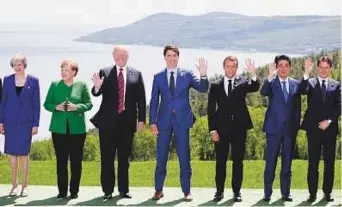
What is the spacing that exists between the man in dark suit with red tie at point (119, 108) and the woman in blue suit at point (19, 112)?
2.63 ft

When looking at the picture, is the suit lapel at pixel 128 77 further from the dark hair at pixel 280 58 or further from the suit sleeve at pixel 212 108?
the dark hair at pixel 280 58

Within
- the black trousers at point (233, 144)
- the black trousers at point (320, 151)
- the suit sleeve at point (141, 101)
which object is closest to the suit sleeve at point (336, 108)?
the black trousers at point (320, 151)

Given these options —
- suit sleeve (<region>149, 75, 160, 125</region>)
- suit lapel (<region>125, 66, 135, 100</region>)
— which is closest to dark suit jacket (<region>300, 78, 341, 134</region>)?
suit sleeve (<region>149, 75, 160, 125</region>)

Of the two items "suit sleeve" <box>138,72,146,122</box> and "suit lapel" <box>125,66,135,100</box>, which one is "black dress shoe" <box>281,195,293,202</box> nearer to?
"suit sleeve" <box>138,72,146,122</box>

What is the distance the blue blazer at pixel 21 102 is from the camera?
721 cm

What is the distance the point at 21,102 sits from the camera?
722cm

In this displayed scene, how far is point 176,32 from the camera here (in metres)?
105

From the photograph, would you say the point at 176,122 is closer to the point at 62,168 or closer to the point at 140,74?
the point at 140,74

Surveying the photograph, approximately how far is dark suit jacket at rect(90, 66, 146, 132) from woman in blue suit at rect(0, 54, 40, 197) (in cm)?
79

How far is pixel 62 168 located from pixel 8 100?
3.49ft

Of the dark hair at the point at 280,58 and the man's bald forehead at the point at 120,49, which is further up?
the man's bald forehead at the point at 120,49

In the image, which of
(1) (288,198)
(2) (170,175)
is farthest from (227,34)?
(1) (288,198)

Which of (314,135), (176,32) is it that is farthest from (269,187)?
(176,32)

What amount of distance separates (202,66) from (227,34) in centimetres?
9518
